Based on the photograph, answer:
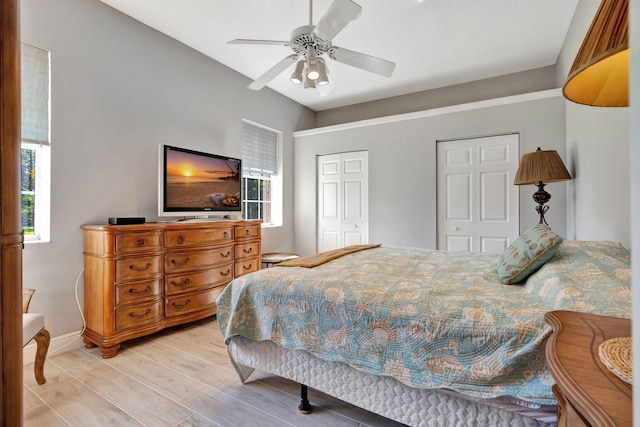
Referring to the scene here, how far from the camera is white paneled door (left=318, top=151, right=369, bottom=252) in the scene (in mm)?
4738

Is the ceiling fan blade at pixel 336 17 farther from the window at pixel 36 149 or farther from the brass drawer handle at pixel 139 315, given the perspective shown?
the brass drawer handle at pixel 139 315

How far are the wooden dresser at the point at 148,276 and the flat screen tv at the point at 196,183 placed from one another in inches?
12.7

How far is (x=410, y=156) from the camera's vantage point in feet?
14.1

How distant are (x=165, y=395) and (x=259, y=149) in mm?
3402

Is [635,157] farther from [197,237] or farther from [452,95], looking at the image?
[452,95]

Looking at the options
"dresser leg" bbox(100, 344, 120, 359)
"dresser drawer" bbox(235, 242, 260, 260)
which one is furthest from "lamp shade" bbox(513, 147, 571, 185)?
"dresser leg" bbox(100, 344, 120, 359)

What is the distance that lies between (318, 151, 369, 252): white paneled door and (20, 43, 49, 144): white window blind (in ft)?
11.3

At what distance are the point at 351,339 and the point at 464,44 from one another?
346 centimetres

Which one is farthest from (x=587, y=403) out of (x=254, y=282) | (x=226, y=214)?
(x=226, y=214)

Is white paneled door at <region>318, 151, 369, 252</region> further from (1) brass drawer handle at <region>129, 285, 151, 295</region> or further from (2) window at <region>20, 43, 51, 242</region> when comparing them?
(2) window at <region>20, 43, 51, 242</region>

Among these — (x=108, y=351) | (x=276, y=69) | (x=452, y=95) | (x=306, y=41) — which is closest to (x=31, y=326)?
(x=108, y=351)

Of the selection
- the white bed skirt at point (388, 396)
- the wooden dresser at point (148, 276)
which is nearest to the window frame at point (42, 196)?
the wooden dresser at point (148, 276)

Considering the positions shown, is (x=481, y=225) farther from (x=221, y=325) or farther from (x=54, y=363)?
(x=54, y=363)

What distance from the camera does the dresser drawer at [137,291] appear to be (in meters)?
2.41
